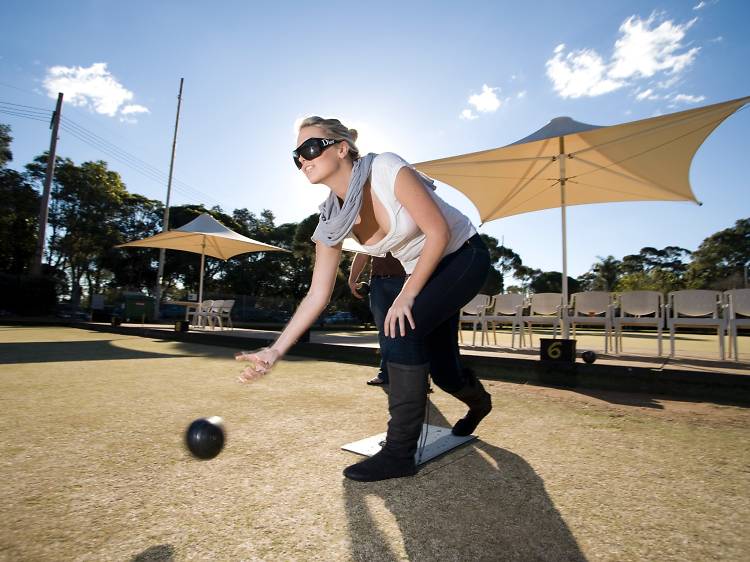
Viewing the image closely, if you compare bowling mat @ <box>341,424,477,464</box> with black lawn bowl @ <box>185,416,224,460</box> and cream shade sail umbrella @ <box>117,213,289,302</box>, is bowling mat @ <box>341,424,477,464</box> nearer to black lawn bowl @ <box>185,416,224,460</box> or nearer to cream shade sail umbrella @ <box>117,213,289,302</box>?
black lawn bowl @ <box>185,416,224,460</box>

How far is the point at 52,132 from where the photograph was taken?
835 inches

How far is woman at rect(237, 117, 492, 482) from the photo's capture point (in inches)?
67.9

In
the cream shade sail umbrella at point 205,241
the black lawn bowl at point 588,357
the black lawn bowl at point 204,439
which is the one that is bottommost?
the black lawn bowl at point 204,439

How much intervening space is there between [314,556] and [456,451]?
1.22 metres

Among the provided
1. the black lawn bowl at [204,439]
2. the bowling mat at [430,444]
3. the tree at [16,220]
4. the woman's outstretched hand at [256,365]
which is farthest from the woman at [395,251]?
the tree at [16,220]

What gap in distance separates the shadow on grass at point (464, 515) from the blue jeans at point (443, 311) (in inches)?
19.4

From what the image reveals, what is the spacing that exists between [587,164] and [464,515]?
265 inches

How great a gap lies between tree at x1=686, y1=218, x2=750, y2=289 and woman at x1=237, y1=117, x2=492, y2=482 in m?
66.3

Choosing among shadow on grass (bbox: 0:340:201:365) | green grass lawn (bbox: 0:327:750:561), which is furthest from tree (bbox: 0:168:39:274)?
green grass lawn (bbox: 0:327:750:561)

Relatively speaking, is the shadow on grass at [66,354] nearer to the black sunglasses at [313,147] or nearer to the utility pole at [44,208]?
the black sunglasses at [313,147]

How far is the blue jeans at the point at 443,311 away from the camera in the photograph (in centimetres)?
182

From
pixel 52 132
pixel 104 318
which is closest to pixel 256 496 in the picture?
pixel 104 318

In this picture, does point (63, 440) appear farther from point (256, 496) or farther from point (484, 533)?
point (484, 533)

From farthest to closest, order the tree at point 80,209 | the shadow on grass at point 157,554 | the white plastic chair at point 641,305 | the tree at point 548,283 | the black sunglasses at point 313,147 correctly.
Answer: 1. the tree at point 548,283
2. the tree at point 80,209
3. the white plastic chair at point 641,305
4. the black sunglasses at point 313,147
5. the shadow on grass at point 157,554
